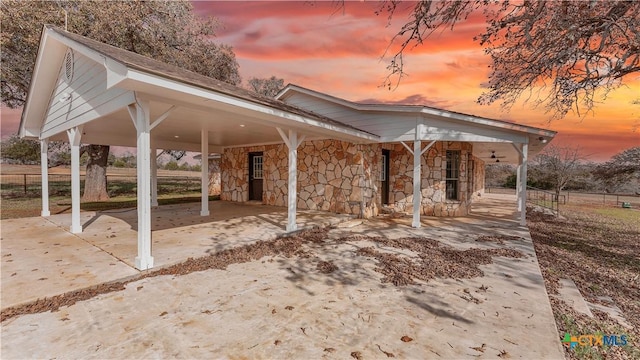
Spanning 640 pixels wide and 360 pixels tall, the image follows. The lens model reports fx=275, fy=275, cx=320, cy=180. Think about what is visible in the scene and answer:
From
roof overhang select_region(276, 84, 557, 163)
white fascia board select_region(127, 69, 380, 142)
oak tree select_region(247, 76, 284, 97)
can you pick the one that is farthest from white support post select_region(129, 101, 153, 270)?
oak tree select_region(247, 76, 284, 97)

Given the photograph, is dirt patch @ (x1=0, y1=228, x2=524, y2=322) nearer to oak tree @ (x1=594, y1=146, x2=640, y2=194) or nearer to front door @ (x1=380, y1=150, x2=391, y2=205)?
front door @ (x1=380, y1=150, x2=391, y2=205)

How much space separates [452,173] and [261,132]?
679 cm

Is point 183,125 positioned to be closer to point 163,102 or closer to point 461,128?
point 163,102

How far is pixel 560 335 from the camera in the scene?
2.67 m

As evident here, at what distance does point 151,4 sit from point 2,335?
524 inches

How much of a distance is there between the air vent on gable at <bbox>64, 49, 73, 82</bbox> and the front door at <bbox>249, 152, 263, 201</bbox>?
665 cm

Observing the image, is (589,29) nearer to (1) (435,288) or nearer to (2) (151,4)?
(1) (435,288)

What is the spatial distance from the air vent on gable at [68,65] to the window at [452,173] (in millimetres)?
10692

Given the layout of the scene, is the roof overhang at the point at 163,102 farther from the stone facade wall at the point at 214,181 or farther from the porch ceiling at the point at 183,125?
the stone facade wall at the point at 214,181

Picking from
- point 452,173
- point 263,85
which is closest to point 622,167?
point 452,173

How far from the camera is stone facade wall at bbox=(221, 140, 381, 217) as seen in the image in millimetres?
8898

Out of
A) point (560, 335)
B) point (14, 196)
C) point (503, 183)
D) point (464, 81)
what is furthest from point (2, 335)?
point (503, 183)

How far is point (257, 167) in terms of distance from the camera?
12055 millimetres

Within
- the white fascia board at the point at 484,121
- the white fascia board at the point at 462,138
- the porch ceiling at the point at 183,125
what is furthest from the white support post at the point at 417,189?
the porch ceiling at the point at 183,125
